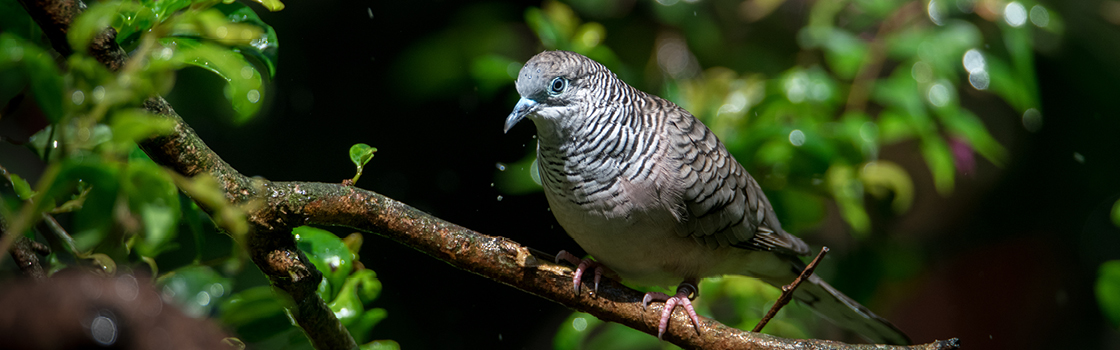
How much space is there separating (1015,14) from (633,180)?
183 cm

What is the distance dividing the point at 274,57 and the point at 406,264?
2179 millimetres

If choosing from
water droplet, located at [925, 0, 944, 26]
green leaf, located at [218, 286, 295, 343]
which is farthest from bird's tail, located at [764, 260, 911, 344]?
green leaf, located at [218, 286, 295, 343]

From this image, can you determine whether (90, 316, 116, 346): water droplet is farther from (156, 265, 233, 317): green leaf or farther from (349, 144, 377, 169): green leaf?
(156, 265, 233, 317): green leaf

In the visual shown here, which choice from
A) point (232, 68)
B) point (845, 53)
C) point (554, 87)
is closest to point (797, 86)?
point (845, 53)

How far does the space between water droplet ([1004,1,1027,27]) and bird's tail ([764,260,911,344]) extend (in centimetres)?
126

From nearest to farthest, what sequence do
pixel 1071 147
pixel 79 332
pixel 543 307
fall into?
1. pixel 79 332
2. pixel 543 307
3. pixel 1071 147

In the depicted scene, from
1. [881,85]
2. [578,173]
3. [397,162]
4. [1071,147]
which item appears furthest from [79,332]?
[1071,147]

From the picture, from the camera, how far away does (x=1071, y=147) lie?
4.37m

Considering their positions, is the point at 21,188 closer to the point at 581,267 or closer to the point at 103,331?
the point at 103,331

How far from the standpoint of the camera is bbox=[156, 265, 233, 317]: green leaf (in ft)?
5.44

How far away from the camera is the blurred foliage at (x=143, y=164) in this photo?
2.89 feet

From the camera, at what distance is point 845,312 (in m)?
2.32

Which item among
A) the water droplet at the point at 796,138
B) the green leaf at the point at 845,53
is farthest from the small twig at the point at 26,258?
the green leaf at the point at 845,53

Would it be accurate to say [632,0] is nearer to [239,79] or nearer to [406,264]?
[406,264]
